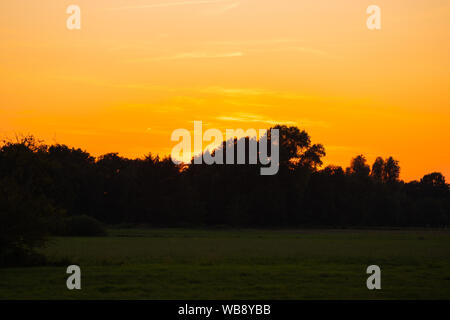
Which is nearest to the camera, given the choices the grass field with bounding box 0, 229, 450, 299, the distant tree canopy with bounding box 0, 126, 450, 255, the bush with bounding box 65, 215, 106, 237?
the grass field with bounding box 0, 229, 450, 299

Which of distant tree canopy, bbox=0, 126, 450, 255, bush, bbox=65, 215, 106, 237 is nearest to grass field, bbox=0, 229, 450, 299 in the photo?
bush, bbox=65, 215, 106, 237

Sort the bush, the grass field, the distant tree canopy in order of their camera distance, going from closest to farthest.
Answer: the grass field < the bush < the distant tree canopy

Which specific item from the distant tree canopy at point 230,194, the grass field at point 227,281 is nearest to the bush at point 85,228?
the distant tree canopy at point 230,194

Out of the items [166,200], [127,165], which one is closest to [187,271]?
[166,200]

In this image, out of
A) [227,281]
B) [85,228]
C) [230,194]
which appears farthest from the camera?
[230,194]

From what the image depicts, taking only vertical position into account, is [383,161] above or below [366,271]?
above

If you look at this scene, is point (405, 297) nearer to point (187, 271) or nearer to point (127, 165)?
point (187, 271)

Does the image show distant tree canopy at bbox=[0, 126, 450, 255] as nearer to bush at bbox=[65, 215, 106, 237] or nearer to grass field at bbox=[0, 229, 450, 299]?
bush at bbox=[65, 215, 106, 237]

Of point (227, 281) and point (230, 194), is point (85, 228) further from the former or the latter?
point (227, 281)

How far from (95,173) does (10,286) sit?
10042 cm

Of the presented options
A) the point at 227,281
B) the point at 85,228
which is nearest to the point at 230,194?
the point at 85,228

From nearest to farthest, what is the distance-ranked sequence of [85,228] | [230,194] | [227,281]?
[227,281]
[85,228]
[230,194]

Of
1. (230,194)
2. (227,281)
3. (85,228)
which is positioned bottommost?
(85,228)

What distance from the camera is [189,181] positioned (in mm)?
126000
